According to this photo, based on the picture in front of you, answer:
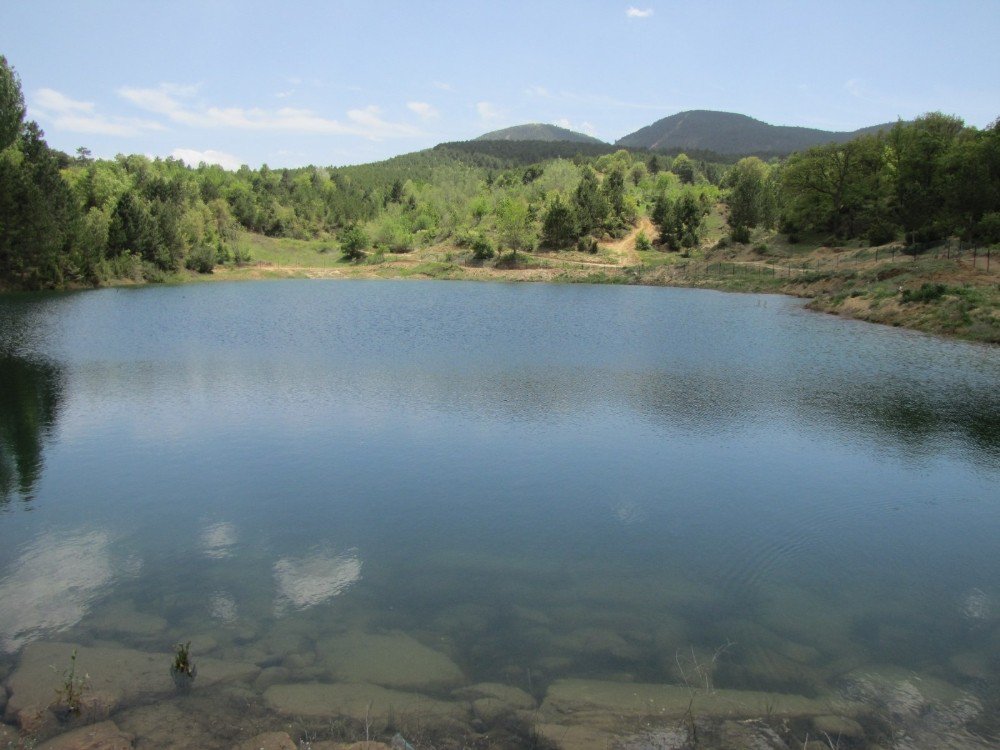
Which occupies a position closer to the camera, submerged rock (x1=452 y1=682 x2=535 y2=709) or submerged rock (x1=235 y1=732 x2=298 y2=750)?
submerged rock (x1=235 y1=732 x2=298 y2=750)

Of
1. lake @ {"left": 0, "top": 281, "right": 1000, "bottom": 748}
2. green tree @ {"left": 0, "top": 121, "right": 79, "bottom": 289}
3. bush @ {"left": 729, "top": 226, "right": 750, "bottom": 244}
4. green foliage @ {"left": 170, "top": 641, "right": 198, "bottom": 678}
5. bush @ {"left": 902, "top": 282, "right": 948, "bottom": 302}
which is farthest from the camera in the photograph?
bush @ {"left": 729, "top": 226, "right": 750, "bottom": 244}

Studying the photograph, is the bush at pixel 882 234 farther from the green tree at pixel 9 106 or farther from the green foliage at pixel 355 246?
the green tree at pixel 9 106

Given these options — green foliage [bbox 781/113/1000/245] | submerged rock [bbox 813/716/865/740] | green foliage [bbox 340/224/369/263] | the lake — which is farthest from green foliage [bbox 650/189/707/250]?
submerged rock [bbox 813/716/865/740]

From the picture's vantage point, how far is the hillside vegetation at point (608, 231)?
56500 millimetres

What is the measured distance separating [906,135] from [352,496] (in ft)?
A: 272

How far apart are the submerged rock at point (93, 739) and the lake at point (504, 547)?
0.80ft

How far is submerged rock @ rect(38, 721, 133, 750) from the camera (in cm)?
716

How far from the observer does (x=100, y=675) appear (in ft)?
27.7

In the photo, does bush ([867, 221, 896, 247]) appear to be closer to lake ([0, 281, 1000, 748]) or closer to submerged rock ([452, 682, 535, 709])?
lake ([0, 281, 1000, 748])

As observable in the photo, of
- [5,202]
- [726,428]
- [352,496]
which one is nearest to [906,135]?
[726,428]

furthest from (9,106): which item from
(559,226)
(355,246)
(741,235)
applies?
(741,235)

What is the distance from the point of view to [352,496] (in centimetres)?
1468

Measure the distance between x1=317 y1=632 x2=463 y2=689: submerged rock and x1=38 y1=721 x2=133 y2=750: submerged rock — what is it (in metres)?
2.32

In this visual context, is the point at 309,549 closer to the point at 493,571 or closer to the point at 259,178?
the point at 493,571
